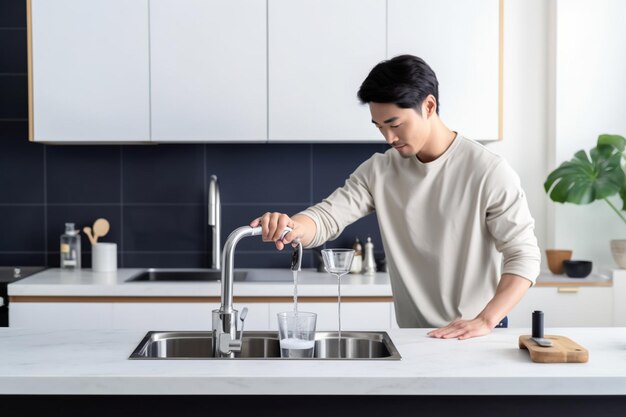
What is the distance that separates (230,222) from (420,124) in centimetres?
194

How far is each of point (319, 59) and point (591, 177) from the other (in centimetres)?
140

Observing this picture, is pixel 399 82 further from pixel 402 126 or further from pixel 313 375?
pixel 313 375

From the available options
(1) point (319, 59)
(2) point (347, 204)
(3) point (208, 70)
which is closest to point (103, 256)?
(3) point (208, 70)

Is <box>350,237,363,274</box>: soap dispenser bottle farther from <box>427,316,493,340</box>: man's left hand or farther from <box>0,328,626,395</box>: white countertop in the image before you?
<box>0,328,626,395</box>: white countertop

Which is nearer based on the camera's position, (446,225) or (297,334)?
(297,334)

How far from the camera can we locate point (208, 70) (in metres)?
3.51

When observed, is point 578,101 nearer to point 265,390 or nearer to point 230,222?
point 230,222

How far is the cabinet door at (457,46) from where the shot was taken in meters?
3.49

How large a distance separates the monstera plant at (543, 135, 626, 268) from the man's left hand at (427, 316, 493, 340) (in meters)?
1.73

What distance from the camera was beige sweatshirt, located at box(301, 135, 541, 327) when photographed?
7.39ft

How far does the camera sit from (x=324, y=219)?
94.8 inches

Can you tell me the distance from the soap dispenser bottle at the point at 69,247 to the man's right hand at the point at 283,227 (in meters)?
1.87

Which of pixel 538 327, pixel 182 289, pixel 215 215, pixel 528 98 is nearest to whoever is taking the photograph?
pixel 538 327

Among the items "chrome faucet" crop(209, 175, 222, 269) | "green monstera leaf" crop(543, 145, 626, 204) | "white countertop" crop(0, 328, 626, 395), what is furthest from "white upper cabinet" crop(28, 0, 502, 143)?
"white countertop" crop(0, 328, 626, 395)
